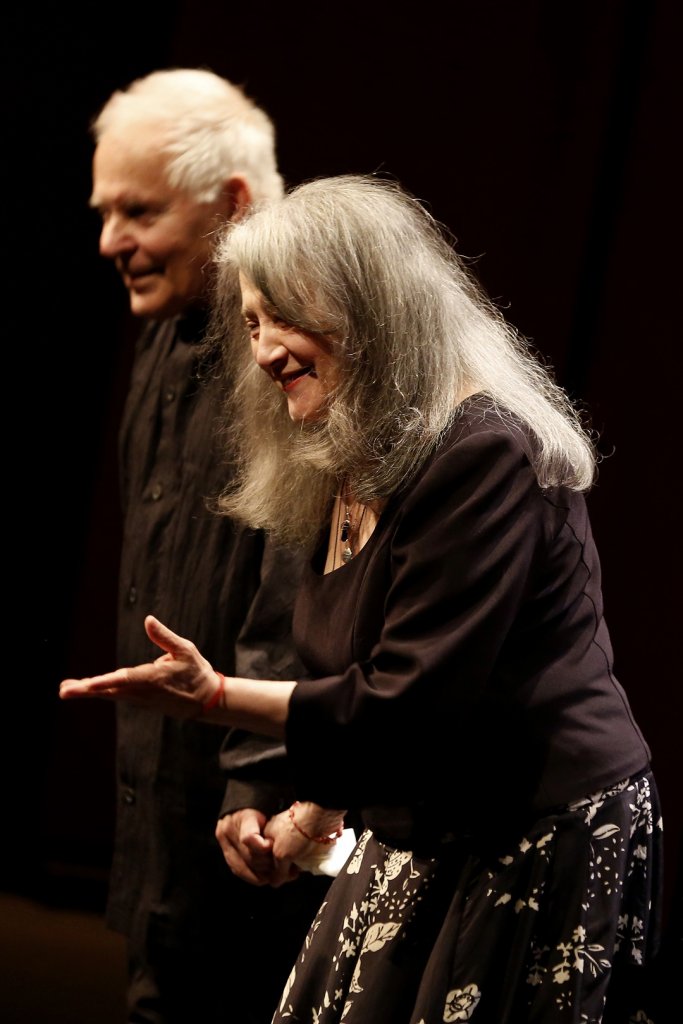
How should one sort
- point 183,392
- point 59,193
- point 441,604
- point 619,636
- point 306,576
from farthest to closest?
point 59,193 < point 619,636 < point 183,392 < point 306,576 < point 441,604

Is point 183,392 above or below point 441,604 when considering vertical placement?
below

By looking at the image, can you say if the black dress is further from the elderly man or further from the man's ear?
the man's ear

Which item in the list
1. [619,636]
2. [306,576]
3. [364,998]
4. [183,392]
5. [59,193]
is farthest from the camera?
[59,193]

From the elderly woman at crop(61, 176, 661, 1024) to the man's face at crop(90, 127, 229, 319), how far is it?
0.69 meters

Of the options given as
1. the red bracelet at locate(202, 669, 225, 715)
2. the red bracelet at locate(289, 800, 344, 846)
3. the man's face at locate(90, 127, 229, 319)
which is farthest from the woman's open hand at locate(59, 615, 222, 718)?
the man's face at locate(90, 127, 229, 319)

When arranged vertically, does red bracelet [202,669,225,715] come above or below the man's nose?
below

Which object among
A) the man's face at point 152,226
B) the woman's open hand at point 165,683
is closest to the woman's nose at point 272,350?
the woman's open hand at point 165,683

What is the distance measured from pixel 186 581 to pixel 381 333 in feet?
2.59

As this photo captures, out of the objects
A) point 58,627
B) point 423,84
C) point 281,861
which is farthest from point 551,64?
point 281,861

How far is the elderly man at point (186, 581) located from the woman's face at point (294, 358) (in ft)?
1.67

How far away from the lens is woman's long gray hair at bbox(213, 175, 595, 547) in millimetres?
1521

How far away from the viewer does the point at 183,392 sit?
233 centimetres

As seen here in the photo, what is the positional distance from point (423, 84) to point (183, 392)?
140 centimetres

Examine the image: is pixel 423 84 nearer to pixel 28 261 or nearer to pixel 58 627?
pixel 28 261
